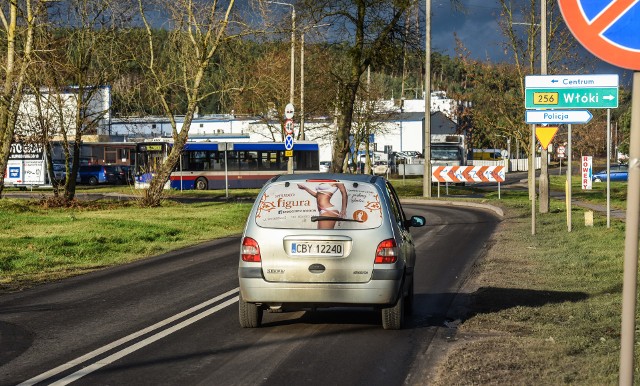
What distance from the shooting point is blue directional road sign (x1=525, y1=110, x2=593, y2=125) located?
2111 centimetres

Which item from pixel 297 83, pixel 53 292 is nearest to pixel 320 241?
pixel 53 292

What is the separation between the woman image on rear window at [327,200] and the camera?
9.88 metres

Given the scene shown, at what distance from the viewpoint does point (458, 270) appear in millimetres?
16797

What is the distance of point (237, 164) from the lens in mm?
60406

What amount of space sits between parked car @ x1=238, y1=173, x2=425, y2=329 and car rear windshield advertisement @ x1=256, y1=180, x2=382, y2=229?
0.03ft

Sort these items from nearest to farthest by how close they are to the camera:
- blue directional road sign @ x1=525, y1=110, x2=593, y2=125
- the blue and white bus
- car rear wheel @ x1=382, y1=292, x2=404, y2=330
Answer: car rear wheel @ x1=382, y1=292, x2=404, y2=330, blue directional road sign @ x1=525, y1=110, x2=593, y2=125, the blue and white bus

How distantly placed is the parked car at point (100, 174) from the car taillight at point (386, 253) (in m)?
64.6

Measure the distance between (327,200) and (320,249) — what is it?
1.83 feet

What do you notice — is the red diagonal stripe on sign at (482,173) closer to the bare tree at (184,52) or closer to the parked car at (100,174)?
the bare tree at (184,52)

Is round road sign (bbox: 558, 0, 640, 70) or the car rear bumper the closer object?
round road sign (bbox: 558, 0, 640, 70)

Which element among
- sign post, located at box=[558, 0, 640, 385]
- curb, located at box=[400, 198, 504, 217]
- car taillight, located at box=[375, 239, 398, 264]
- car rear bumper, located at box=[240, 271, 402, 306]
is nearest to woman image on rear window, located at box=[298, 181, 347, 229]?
car taillight, located at box=[375, 239, 398, 264]

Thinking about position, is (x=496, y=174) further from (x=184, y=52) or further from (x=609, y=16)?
(x=609, y=16)

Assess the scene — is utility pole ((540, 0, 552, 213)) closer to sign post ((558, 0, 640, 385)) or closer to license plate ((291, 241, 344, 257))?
license plate ((291, 241, 344, 257))

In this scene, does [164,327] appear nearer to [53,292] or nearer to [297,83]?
[53,292]
